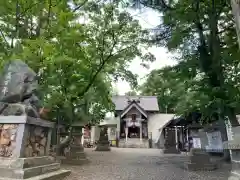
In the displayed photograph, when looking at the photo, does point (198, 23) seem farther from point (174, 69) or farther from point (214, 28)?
point (174, 69)

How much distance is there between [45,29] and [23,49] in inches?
88.5

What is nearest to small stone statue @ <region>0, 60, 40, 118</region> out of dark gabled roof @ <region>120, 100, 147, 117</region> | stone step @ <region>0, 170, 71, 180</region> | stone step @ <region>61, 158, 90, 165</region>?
stone step @ <region>0, 170, 71, 180</region>

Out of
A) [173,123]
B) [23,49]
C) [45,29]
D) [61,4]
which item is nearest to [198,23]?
[61,4]

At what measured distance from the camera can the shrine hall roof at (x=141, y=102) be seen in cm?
3353

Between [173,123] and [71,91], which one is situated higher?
[71,91]

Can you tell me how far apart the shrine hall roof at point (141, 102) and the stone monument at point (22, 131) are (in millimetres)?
27082

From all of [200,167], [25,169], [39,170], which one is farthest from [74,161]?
[200,167]

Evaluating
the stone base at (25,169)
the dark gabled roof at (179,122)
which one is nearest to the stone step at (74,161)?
the stone base at (25,169)

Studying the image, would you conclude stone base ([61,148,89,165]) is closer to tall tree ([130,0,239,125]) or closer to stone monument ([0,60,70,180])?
stone monument ([0,60,70,180])

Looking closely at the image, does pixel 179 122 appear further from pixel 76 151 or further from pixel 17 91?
pixel 17 91

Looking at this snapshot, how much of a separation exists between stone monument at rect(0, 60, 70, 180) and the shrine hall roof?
27.1 metres

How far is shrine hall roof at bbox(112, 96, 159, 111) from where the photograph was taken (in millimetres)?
33531

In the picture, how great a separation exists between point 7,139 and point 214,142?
13315 millimetres

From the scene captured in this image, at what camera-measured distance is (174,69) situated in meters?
11.7
